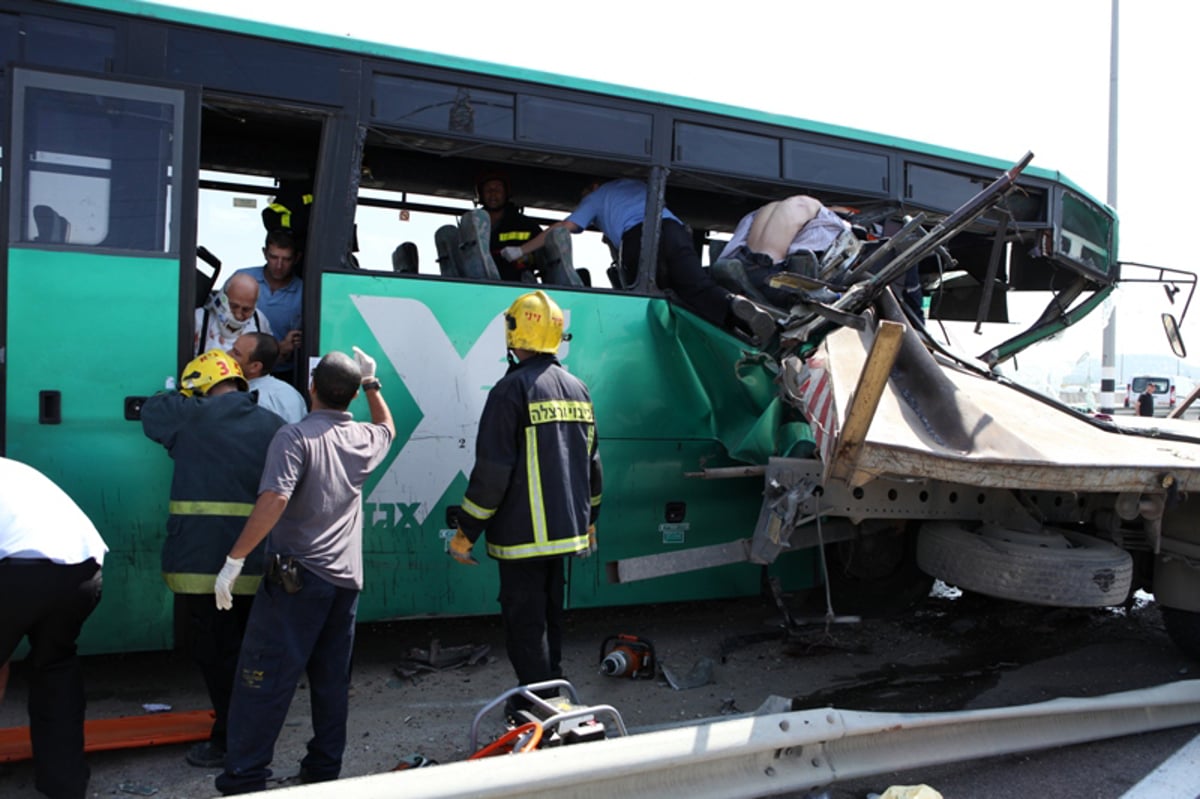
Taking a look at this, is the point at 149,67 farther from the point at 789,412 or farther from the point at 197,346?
the point at 789,412

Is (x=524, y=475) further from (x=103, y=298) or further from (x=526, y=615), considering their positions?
(x=103, y=298)

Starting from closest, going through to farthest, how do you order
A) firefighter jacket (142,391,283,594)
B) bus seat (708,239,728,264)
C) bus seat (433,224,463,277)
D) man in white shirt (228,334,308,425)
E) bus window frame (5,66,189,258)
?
firefighter jacket (142,391,283,594) → bus window frame (5,66,189,258) → man in white shirt (228,334,308,425) → bus seat (433,224,463,277) → bus seat (708,239,728,264)

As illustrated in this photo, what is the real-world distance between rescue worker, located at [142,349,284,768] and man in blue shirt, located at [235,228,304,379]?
3.91ft

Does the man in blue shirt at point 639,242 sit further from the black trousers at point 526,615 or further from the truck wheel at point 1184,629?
the truck wheel at point 1184,629

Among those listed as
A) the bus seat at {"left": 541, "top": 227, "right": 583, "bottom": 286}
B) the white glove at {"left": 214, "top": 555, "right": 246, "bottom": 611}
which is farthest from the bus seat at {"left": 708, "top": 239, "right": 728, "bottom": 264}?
the white glove at {"left": 214, "top": 555, "right": 246, "bottom": 611}

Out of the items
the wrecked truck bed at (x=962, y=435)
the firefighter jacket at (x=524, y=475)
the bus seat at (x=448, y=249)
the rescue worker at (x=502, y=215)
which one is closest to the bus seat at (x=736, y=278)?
the wrecked truck bed at (x=962, y=435)

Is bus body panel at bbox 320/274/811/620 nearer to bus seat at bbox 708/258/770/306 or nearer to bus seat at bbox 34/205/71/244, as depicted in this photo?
bus seat at bbox 708/258/770/306

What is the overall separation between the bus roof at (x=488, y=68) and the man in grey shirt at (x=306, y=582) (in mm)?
1828

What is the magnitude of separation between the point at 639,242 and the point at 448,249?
1113mm

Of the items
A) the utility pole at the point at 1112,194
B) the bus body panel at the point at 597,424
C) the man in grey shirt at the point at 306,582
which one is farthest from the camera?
the utility pole at the point at 1112,194

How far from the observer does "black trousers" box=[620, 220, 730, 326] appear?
208 inches

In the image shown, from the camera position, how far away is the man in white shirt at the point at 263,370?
167 inches

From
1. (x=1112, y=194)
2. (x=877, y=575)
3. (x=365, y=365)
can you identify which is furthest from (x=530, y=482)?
(x=1112, y=194)

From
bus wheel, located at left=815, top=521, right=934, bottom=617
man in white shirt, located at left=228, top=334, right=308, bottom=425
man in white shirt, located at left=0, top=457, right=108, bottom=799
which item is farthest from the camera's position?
bus wheel, located at left=815, top=521, right=934, bottom=617
